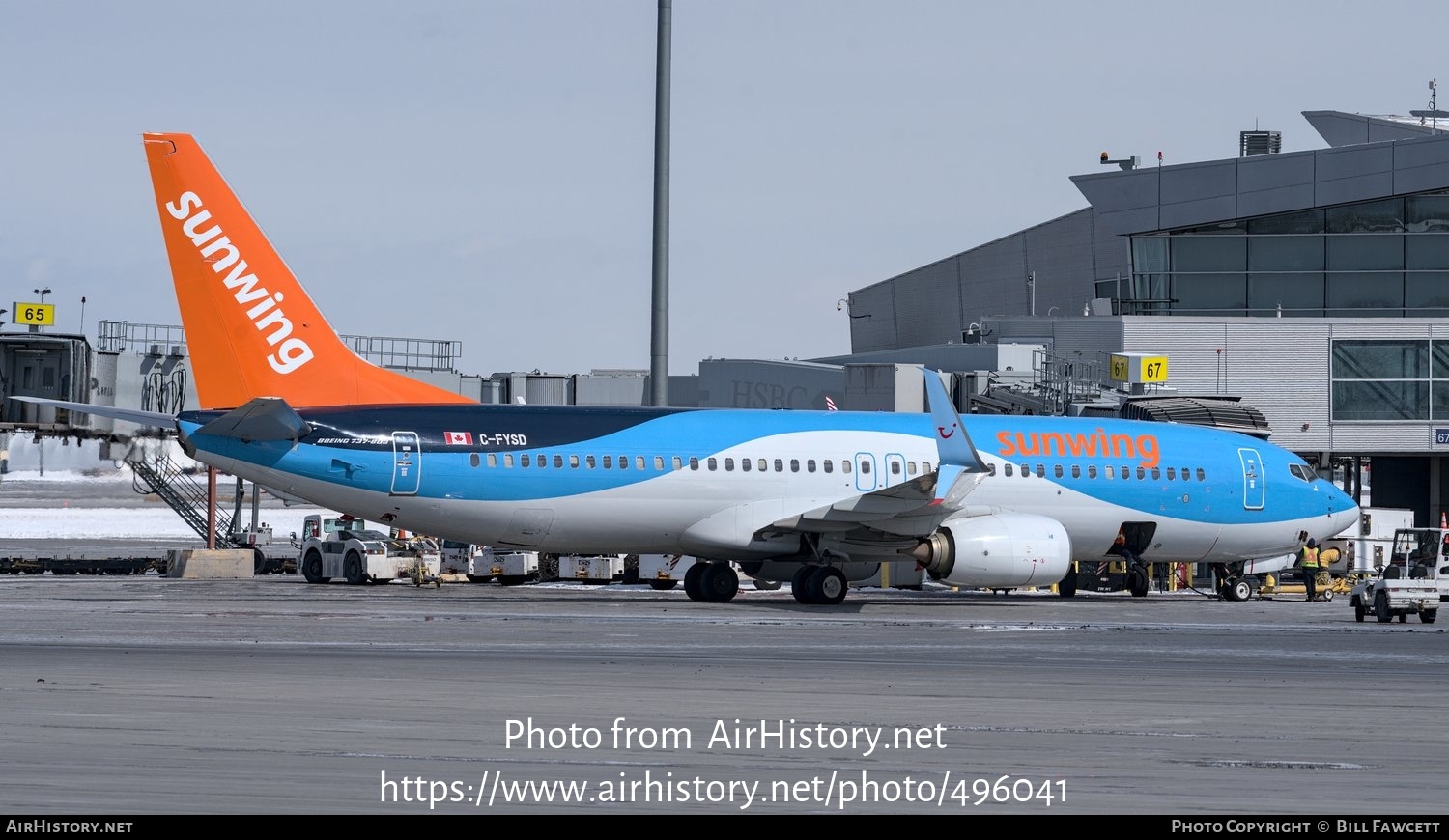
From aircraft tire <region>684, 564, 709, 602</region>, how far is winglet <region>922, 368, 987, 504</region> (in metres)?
5.00

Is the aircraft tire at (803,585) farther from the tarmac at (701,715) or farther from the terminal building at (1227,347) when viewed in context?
the terminal building at (1227,347)

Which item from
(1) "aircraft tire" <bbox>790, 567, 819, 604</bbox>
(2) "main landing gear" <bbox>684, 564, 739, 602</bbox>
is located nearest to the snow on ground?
(2) "main landing gear" <bbox>684, 564, 739, 602</bbox>

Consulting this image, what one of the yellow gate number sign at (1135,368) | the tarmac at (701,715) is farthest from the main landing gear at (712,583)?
the yellow gate number sign at (1135,368)

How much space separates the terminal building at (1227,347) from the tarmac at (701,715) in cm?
1925

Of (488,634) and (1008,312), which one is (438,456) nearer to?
(488,634)

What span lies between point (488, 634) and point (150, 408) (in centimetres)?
2508

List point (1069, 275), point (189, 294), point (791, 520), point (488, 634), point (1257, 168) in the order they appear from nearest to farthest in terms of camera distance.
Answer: point (488, 634) < point (189, 294) < point (791, 520) < point (1257, 168) < point (1069, 275)

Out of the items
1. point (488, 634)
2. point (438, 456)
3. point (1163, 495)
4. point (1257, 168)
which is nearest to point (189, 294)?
point (438, 456)

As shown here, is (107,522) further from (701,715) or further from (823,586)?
(701,715)

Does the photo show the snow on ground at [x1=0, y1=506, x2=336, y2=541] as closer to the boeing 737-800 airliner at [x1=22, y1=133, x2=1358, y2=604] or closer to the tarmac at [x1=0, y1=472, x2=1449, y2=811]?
the boeing 737-800 airliner at [x1=22, y1=133, x2=1358, y2=604]

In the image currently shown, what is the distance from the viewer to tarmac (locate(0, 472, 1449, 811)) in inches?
398

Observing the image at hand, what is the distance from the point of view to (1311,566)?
37031 millimetres

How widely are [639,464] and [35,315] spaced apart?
3189 cm

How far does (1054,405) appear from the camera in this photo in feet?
146
